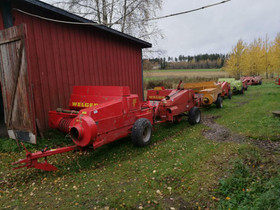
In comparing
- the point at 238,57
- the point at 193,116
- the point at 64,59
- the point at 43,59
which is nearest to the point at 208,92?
the point at 193,116

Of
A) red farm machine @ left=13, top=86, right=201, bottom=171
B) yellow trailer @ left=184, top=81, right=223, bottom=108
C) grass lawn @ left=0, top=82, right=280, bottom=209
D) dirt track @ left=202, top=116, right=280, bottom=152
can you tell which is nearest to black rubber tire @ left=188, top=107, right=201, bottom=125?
dirt track @ left=202, top=116, right=280, bottom=152

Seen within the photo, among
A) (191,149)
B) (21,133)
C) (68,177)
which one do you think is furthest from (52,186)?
(191,149)

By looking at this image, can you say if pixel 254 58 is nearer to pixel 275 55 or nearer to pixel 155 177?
pixel 275 55

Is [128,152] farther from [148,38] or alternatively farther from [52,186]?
[148,38]

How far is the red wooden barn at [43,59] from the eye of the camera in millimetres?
5109

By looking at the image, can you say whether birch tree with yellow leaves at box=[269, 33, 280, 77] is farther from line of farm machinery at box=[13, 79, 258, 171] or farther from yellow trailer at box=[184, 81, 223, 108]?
line of farm machinery at box=[13, 79, 258, 171]

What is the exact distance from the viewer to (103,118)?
4.46 meters

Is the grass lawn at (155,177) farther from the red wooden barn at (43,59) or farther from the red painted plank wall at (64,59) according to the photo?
the red painted plank wall at (64,59)

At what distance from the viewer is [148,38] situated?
53.7ft

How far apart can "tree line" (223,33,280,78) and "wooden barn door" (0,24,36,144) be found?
3195 cm

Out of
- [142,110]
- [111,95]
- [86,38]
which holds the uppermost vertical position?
[86,38]

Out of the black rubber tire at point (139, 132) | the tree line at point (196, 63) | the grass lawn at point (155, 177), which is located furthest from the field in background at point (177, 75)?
the grass lawn at point (155, 177)

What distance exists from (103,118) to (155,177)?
67.0 inches

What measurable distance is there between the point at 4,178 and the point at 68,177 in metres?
1.35
